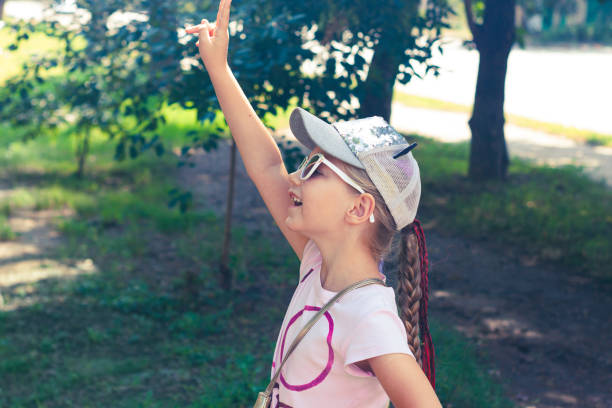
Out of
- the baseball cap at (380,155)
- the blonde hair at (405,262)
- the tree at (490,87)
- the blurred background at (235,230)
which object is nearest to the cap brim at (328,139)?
the baseball cap at (380,155)

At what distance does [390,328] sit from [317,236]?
0.30 m

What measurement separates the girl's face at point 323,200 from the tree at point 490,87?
4722 mm

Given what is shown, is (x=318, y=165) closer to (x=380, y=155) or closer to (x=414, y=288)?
(x=380, y=155)

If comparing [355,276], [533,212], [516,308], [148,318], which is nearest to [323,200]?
[355,276]

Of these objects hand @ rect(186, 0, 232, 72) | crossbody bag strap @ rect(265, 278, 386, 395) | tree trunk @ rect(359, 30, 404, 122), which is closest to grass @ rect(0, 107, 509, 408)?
tree trunk @ rect(359, 30, 404, 122)

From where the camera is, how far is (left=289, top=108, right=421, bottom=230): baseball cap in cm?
150

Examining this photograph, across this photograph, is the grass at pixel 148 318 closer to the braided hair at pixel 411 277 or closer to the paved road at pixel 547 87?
the braided hair at pixel 411 277

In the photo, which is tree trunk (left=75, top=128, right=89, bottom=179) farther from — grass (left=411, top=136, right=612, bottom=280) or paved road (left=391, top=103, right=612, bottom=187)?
paved road (left=391, top=103, right=612, bottom=187)

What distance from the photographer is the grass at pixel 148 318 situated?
3438 millimetres

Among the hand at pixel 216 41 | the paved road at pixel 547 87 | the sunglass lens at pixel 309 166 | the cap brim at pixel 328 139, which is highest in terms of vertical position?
the hand at pixel 216 41

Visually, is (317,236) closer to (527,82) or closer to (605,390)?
(605,390)

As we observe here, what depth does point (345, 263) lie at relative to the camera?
1.57 m

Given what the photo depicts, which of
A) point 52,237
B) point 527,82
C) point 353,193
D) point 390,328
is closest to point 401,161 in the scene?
point 353,193

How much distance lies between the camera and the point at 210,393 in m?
3.37
